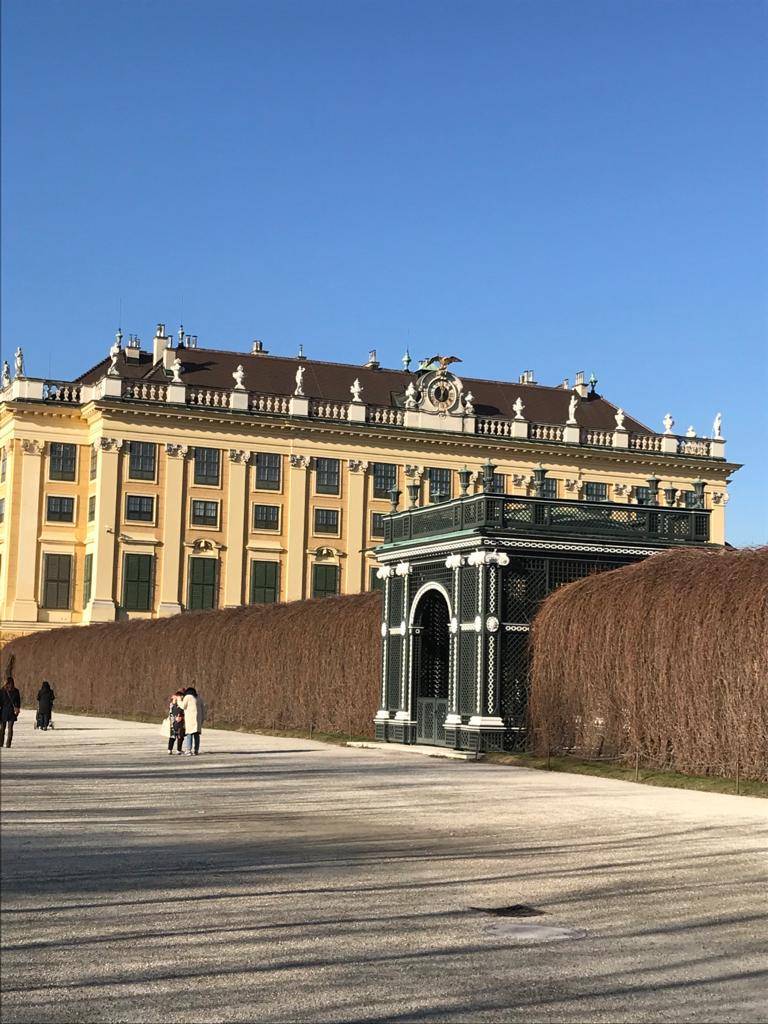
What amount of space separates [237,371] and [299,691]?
1631 inches

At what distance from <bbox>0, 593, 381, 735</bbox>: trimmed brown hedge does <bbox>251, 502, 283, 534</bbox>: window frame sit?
51.4ft

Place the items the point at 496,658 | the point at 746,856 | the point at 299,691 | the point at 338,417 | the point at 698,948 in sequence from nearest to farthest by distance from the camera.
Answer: the point at 698,948, the point at 746,856, the point at 496,658, the point at 299,691, the point at 338,417

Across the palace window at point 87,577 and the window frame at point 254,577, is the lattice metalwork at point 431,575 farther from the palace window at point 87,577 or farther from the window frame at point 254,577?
the window frame at point 254,577

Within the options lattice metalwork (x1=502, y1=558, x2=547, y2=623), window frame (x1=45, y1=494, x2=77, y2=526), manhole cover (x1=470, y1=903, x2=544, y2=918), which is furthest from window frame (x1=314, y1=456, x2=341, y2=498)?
manhole cover (x1=470, y1=903, x2=544, y2=918)

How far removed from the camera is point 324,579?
8319 cm

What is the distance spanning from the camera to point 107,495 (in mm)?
78688

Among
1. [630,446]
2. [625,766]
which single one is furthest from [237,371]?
[625,766]

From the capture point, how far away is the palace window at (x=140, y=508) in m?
79.2

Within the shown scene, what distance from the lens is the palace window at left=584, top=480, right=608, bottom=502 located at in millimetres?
89188

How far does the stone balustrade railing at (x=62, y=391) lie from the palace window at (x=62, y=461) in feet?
8.39

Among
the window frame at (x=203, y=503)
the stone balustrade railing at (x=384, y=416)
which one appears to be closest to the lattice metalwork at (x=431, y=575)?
the window frame at (x=203, y=503)

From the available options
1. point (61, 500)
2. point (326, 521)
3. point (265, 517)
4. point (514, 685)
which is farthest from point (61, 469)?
point (514, 685)

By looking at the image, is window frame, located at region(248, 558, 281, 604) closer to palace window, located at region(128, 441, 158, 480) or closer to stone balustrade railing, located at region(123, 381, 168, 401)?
palace window, located at region(128, 441, 158, 480)

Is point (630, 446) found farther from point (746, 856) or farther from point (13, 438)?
point (746, 856)
